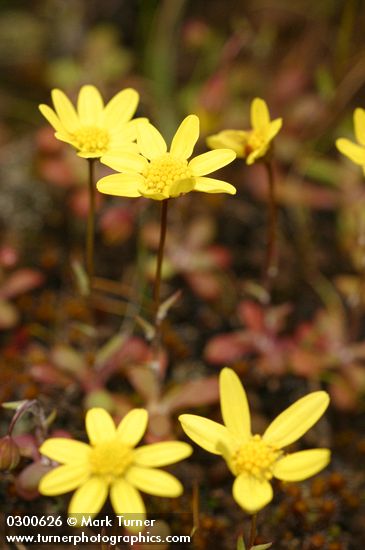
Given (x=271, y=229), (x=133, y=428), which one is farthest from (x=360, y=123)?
(x=133, y=428)

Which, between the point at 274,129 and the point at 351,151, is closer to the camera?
the point at 274,129

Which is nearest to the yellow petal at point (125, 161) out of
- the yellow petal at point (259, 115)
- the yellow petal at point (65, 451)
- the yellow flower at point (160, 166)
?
the yellow flower at point (160, 166)

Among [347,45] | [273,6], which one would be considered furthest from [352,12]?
[273,6]

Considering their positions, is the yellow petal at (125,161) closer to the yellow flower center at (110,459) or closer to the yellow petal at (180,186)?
the yellow petal at (180,186)

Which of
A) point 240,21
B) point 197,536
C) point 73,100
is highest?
point 240,21

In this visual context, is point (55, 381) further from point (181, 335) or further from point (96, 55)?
point (96, 55)

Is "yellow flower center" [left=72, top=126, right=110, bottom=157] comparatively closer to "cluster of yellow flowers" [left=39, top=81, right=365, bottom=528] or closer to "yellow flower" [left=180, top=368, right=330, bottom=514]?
"cluster of yellow flowers" [left=39, top=81, right=365, bottom=528]

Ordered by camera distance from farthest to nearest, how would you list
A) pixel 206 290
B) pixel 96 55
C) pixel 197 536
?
pixel 96 55 < pixel 206 290 < pixel 197 536

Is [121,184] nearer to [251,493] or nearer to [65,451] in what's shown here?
[65,451]
